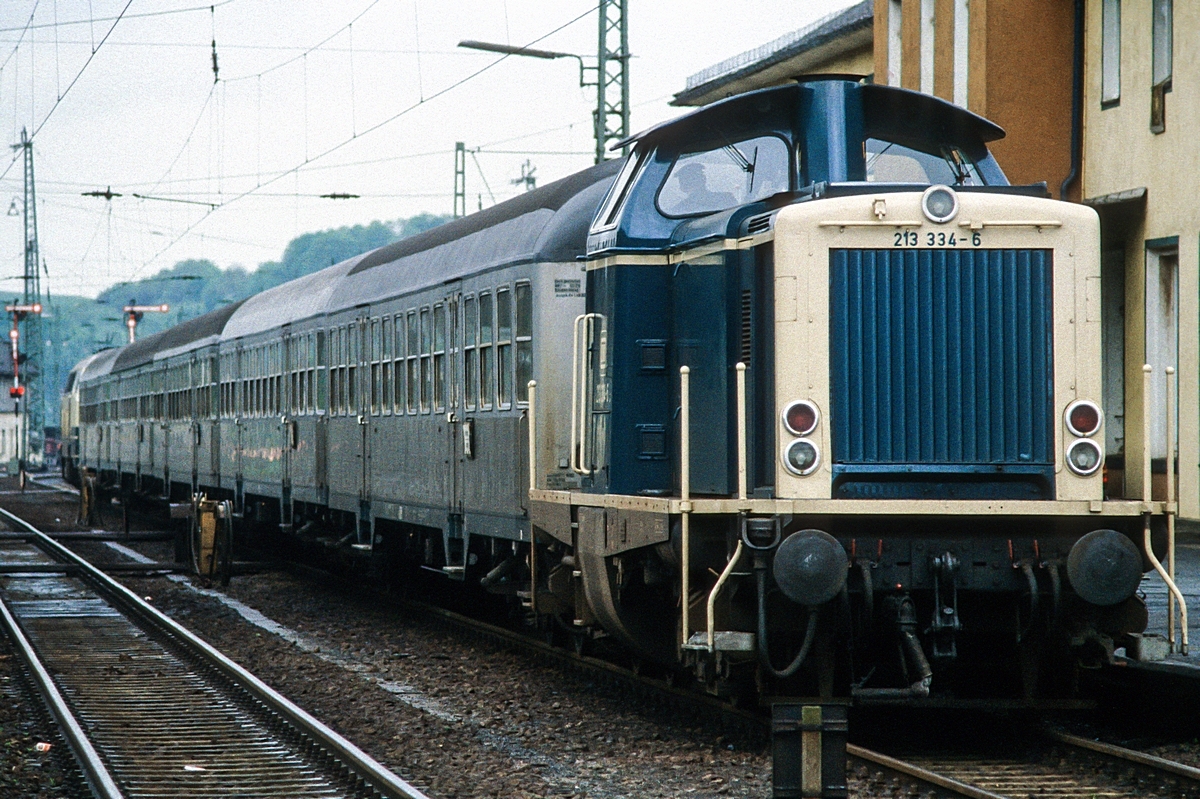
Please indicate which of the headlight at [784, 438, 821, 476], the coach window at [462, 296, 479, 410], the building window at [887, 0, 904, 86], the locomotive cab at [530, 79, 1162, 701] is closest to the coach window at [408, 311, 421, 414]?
the coach window at [462, 296, 479, 410]

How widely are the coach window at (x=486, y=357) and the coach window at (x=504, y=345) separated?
0.17 metres

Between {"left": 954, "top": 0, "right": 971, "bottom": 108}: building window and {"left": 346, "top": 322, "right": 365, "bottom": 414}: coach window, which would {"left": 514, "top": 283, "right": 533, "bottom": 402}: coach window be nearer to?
{"left": 346, "top": 322, "right": 365, "bottom": 414}: coach window

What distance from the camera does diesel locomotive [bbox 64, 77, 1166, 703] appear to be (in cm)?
798

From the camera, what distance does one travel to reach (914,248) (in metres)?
8.20

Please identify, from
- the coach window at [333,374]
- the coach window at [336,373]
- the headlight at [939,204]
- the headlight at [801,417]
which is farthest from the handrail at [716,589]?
the coach window at [333,374]

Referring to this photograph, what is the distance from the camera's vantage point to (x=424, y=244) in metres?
16.0

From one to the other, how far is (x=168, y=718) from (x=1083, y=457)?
6356 millimetres

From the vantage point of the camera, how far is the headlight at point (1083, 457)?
26.7ft

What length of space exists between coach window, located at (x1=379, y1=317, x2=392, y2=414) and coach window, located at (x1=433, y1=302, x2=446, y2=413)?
168 centimetres

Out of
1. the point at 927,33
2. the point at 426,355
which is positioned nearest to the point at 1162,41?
the point at 927,33

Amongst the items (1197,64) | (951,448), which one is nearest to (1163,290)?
(1197,64)

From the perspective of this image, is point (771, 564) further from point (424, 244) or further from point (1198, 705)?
point (424, 244)

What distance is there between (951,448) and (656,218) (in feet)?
7.80

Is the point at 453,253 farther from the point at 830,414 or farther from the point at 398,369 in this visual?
the point at 830,414
